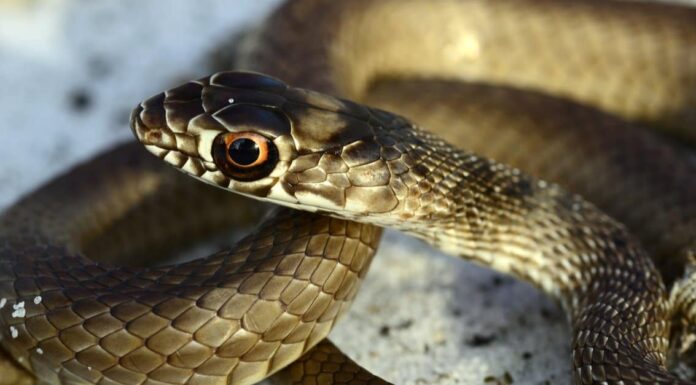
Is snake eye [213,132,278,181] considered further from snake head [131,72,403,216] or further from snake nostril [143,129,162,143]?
snake nostril [143,129,162,143]

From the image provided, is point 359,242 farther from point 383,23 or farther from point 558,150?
point 383,23

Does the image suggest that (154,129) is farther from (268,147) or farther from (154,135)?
(268,147)

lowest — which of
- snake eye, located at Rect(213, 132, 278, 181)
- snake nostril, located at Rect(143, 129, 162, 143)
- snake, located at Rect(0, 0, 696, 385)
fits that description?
snake, located at Rect(0, 0, 696, 385)

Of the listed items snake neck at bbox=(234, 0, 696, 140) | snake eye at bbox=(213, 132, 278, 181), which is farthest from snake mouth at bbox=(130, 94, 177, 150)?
snake neck at bbox=(234, 0, 696, 140)

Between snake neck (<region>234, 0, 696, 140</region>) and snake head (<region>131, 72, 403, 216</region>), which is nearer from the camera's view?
snake head (<region>131, 72, 403, 216</region>)

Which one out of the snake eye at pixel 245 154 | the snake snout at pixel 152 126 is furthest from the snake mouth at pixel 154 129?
the snake eye at pixel 245 154

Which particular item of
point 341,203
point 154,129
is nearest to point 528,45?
point 341,203

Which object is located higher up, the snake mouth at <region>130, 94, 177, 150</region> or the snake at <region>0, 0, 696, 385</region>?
the snake mouth at <region>130, 94, 177, 150</region>
